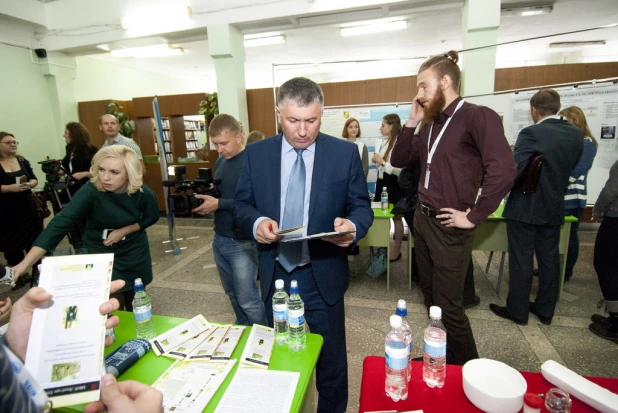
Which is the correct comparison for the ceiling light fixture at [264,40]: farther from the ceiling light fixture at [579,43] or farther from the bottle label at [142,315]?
the ceiling light fixture at [579,43]

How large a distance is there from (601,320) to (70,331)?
3.34m

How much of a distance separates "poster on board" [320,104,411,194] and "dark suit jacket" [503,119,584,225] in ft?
9.19

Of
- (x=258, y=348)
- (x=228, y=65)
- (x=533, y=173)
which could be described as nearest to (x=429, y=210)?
(x=533, y=173)

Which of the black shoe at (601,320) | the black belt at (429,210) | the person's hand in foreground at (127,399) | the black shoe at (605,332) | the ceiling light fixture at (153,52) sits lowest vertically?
the black shoe at (605,332)

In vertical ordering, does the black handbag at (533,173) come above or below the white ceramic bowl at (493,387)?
above

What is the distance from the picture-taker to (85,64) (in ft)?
25.9

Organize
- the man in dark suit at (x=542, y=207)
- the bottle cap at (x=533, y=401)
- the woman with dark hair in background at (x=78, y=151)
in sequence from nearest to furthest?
the bottle cap at (x=533, y=401) < the man in dark suit at (x=542, y=207) < the woman with dark hair in background at (x=78, y=151)

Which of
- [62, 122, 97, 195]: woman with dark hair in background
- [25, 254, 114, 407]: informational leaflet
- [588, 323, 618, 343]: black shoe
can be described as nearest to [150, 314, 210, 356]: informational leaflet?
[25, 254, 114, 407]: informational leaflet

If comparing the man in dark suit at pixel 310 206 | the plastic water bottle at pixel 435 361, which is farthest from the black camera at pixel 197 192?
the plastic water bottle at pixel 435 361

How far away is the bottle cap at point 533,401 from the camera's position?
857 mm

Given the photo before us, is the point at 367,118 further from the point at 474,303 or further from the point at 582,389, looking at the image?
the point at 582,389

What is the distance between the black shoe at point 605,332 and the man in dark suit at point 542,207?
0.27 m

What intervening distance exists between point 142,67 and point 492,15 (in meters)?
9.39

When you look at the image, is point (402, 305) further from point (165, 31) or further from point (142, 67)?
point (142, 67)
